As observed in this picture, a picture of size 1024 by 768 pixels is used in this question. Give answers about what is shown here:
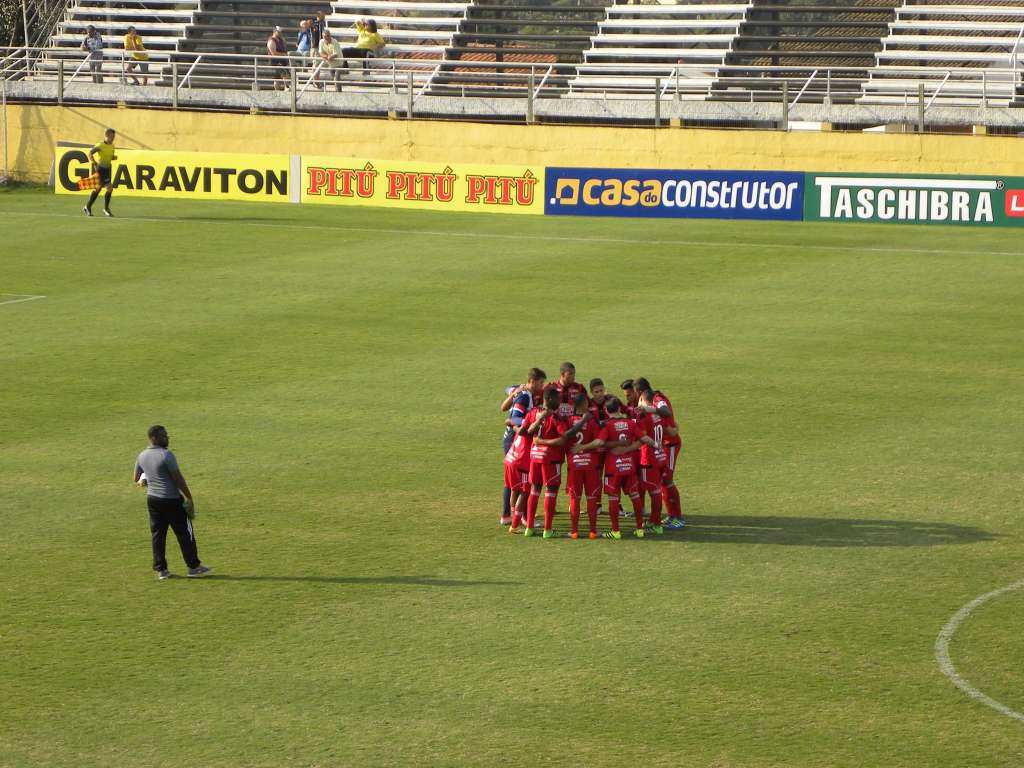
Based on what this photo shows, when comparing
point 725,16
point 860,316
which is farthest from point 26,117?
point 860,316

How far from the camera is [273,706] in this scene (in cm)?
1102

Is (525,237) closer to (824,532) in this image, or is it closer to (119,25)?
(824,532)

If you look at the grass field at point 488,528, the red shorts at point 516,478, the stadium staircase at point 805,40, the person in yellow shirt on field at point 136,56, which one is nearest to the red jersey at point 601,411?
the red shorts at point 516,478

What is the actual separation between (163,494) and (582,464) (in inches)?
153

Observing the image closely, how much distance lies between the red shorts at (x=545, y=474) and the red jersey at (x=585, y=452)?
19 centimetres

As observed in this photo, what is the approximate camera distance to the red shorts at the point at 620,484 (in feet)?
49.1

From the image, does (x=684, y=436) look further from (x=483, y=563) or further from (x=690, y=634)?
(x=690, y=634)

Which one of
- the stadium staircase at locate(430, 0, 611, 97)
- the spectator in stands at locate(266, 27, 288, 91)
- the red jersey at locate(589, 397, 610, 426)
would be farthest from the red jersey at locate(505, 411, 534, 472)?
the spectator in stands at locate(266, 27, 288, 91)

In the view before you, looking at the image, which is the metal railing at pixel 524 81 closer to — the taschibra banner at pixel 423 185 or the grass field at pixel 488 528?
the taschibra banner at pixel 423 185

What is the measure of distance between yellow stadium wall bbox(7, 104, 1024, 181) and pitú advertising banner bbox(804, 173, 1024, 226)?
1.44 metres

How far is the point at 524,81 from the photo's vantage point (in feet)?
151

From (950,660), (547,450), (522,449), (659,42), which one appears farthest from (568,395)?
(659,42)

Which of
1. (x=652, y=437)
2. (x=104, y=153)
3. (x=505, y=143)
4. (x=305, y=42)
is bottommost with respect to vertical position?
(x=652, y=437)

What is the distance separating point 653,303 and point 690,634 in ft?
51.9
